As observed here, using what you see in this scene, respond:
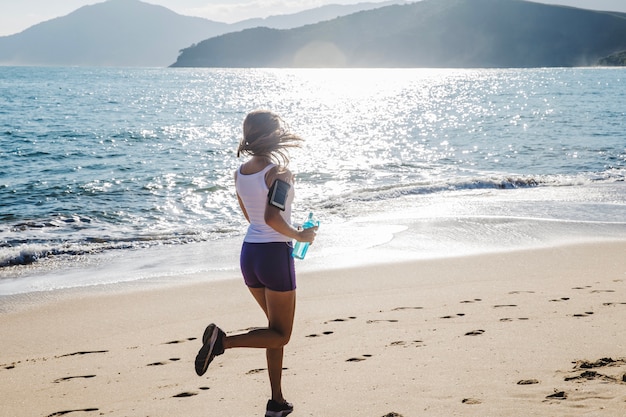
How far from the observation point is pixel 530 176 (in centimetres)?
2028

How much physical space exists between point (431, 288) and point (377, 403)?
12.7 ft

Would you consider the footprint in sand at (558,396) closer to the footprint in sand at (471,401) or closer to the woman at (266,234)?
the footprint in sand at (471,401)

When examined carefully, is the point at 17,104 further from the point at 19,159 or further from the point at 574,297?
the point at 574,297

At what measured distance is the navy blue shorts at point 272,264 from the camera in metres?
3.96

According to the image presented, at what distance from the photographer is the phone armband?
12.4ft

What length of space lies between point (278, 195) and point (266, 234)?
1.00ft

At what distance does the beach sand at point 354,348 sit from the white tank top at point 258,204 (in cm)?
130

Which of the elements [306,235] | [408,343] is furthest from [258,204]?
[408,343]

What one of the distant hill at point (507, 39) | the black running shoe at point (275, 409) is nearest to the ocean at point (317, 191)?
the black running shoe at point (275, 409)

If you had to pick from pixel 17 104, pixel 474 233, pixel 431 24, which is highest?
pixel 431 24

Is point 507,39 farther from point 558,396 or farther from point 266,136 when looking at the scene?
point 266,136

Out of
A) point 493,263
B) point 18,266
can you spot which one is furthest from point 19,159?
point 493,263

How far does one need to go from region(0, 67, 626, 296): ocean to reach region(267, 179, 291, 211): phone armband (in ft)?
18.7

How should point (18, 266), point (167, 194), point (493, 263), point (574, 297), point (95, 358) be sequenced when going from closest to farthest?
point (95, 358), point (574, 297), point (493, 263), point (18, 266), point (167, 194)
